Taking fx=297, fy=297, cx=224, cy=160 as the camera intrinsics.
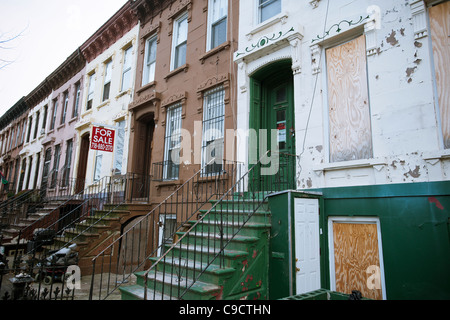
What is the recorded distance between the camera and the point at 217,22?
8930 mm

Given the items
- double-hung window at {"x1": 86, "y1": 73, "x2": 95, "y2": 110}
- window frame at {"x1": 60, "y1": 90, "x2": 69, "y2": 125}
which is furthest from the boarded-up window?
window frame at {"x1": 60, "y1": 90, "x2": 69, "y2": 125}

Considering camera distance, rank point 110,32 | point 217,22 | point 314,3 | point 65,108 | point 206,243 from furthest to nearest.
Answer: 1. point 65,108
2. point 110,32
3. point 217,22
4. point 314,3
5. point 206,243

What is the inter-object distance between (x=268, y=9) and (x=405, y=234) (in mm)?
5990


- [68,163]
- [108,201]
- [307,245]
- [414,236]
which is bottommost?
[307,245]

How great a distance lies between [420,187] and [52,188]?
55.3 ft

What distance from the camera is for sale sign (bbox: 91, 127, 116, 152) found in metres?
10.9

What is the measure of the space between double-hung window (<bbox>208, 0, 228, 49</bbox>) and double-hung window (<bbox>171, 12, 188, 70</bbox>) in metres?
1.32

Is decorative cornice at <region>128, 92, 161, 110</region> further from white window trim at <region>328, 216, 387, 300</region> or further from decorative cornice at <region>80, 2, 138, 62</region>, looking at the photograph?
white window trim at <region>328, 216, 387, 300</region>

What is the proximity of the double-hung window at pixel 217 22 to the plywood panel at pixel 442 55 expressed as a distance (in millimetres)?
5285

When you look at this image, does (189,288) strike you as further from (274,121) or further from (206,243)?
(274,121)

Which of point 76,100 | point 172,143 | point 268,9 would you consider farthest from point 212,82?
point 76,100

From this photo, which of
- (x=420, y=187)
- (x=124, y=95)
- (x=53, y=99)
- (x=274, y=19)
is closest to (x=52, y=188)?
(x=53, y=99)

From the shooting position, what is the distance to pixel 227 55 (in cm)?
810
